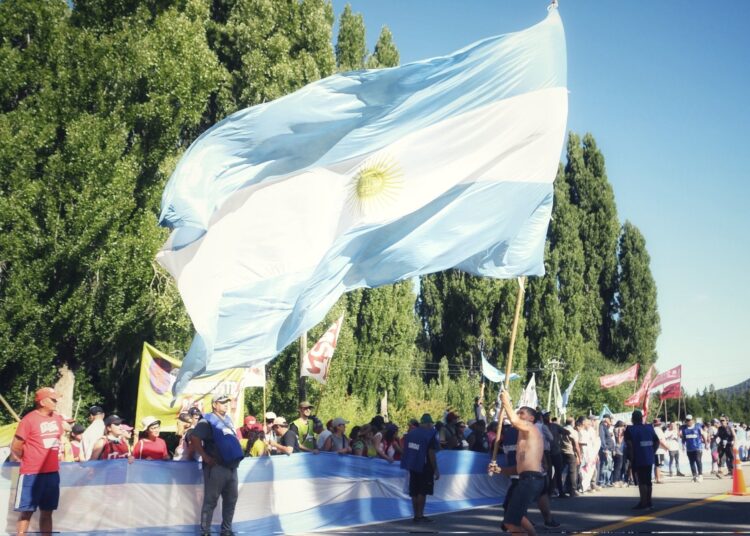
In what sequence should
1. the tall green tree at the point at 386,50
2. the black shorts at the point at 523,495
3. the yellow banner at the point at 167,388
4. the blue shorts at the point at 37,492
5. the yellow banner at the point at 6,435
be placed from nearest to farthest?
the black shorts at the point at 523,495 < the blue shorts at the point at 37,492 < the yellow banner at the point at 6,435 < the yellow banner at the point at 167,388 < the tall green tree at the point at 386,50

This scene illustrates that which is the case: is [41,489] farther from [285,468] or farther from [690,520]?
[690,520]

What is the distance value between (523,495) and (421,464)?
5080 mm

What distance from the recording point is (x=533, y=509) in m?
16.6

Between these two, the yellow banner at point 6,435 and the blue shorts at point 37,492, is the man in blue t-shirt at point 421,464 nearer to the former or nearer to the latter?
the blue shorts at point 37,492

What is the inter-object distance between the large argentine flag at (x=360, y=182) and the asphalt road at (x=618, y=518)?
13.8 ft

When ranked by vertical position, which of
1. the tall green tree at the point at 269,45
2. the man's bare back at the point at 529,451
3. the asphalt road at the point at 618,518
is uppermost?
the tall green tree at the point at 269,45

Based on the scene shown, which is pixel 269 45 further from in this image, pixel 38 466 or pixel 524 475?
pixel 524 475

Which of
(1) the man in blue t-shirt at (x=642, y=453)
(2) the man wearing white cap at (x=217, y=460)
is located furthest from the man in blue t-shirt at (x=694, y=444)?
(2) the man wearing white cap at (x=217, y=460)

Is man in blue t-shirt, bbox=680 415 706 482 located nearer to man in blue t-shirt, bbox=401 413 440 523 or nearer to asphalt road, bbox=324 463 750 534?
asphalt road, bbox=324 463 750 534

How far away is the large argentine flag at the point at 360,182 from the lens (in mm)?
11453

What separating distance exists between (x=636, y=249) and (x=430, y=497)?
5080cm

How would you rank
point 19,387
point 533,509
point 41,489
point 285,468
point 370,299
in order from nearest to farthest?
point 41,489
point 285,468
point 533,509
point 19,387
point 370,299

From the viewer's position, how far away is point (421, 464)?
1483 cm

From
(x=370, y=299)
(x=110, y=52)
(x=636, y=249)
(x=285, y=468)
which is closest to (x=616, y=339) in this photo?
(x=636, y=249)
